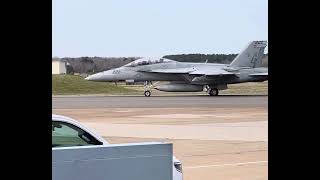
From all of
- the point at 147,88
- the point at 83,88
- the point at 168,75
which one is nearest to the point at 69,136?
the point at 147,88

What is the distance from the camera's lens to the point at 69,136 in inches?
213

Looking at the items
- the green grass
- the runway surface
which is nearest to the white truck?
the runway surface

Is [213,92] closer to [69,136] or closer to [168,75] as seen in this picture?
[168,75]

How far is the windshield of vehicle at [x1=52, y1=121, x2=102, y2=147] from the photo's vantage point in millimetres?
5244

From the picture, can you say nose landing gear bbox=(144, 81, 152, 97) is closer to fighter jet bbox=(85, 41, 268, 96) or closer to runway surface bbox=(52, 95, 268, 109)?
fighter jet bbox=(85, 41, 268, 96)

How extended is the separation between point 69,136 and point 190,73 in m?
41.5

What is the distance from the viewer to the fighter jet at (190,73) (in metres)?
46.6

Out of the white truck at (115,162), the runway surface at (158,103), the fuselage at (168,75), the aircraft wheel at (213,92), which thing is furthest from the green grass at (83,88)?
the white truck at (115,162)

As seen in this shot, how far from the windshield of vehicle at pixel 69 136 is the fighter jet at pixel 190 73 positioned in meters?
40.5

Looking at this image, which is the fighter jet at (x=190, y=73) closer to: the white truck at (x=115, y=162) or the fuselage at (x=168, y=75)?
the fuselage at (x=168, y=75)

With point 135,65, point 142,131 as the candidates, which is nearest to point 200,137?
point 142,131

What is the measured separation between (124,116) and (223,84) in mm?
24595
